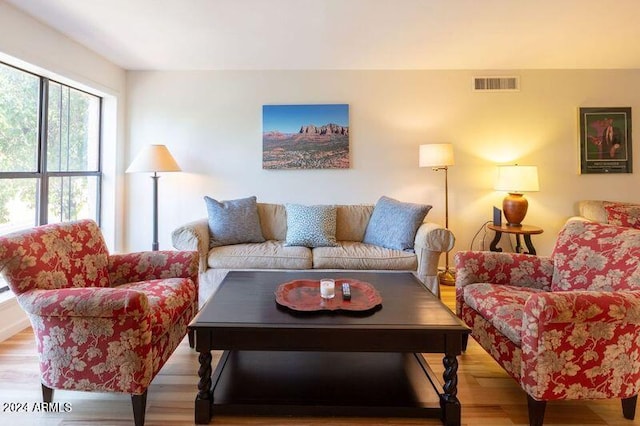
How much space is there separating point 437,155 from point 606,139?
196 centimetres

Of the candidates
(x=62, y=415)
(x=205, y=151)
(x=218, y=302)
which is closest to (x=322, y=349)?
(x=218, y=302)

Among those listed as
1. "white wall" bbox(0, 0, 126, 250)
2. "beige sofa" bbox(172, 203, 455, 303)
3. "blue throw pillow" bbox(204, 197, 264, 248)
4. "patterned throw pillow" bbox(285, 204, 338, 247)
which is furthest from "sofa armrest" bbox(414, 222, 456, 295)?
"white wall" bbox(0, 0, 126, 250)

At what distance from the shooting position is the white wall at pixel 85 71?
246 centimetres

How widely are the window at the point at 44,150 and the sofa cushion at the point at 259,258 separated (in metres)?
1.46

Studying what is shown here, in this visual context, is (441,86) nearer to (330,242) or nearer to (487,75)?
(487,75)

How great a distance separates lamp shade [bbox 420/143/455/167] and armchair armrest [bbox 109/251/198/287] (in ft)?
7.89

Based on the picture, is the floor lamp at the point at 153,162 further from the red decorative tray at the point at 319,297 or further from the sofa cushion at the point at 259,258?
the red decorative tray at the point at 319,297

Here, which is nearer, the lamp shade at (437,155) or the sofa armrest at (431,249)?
the sofa armrest at (431,249)

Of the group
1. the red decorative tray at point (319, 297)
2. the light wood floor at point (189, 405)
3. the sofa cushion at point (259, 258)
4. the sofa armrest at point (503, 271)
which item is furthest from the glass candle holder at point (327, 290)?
the sofa cushion at point (259, 258)

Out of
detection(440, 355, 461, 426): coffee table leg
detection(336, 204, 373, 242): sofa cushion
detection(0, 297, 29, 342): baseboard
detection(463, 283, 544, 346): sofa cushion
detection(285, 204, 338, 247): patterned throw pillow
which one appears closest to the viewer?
detection(440, 355, 461, 426): coffee table leg

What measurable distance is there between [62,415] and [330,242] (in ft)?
6.98

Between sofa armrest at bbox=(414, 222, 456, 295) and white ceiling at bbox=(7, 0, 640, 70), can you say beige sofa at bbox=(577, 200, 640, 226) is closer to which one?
white ceiling at bbox=(7, 0, 640, 70)

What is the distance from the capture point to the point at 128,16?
2.58m

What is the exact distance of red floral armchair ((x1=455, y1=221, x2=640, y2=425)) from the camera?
141 centimetres
